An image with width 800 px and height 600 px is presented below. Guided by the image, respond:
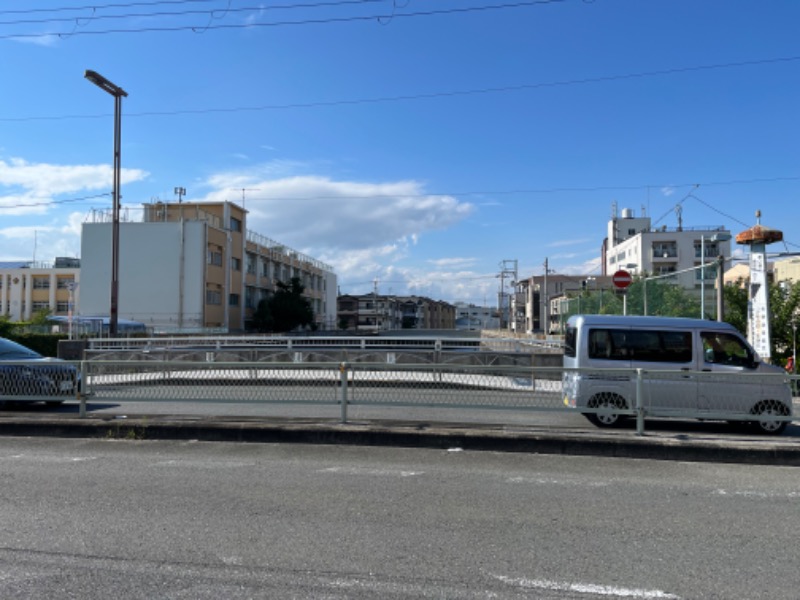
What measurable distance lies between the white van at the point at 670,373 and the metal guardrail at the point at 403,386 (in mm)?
26

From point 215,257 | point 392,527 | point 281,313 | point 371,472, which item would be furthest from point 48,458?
point 281,313

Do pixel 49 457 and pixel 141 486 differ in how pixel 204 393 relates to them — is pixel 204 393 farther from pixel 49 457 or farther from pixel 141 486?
pixel 141 486

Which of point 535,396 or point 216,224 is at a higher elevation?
point 216,224

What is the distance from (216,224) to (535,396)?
4849 cm

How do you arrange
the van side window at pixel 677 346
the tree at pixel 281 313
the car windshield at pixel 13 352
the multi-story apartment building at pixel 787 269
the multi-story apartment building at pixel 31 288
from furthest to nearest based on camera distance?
the multi-story apartment building at pixel 31 288 → the tree at pixel 281 313 → the multi-story apartment building at pixel 787 269 → the car windshield at pixel 13 352 → the van side window at pixel 677 346

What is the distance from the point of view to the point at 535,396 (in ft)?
28.7

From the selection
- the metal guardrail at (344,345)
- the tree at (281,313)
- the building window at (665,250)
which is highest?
the building window at (665,250)

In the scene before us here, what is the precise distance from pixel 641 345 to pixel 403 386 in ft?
13.6

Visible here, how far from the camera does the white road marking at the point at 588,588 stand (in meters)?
3.54

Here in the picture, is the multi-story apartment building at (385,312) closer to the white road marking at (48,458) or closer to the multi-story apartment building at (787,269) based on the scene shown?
the multi-story apartment building at (787,269)

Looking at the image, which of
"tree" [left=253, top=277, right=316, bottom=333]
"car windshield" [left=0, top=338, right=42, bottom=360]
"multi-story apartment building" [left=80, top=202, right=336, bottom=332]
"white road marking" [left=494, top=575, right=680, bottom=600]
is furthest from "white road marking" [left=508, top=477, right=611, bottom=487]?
"tree" [left=253, top=277, right=316, bottom=333]

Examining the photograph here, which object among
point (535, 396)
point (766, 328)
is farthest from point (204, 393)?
point (766, 328)

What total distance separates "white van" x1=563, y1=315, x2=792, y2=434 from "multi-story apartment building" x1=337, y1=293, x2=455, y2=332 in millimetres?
82820

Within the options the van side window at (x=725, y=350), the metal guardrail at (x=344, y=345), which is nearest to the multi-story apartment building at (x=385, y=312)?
the metal guardrail at (x=344, y=345)
